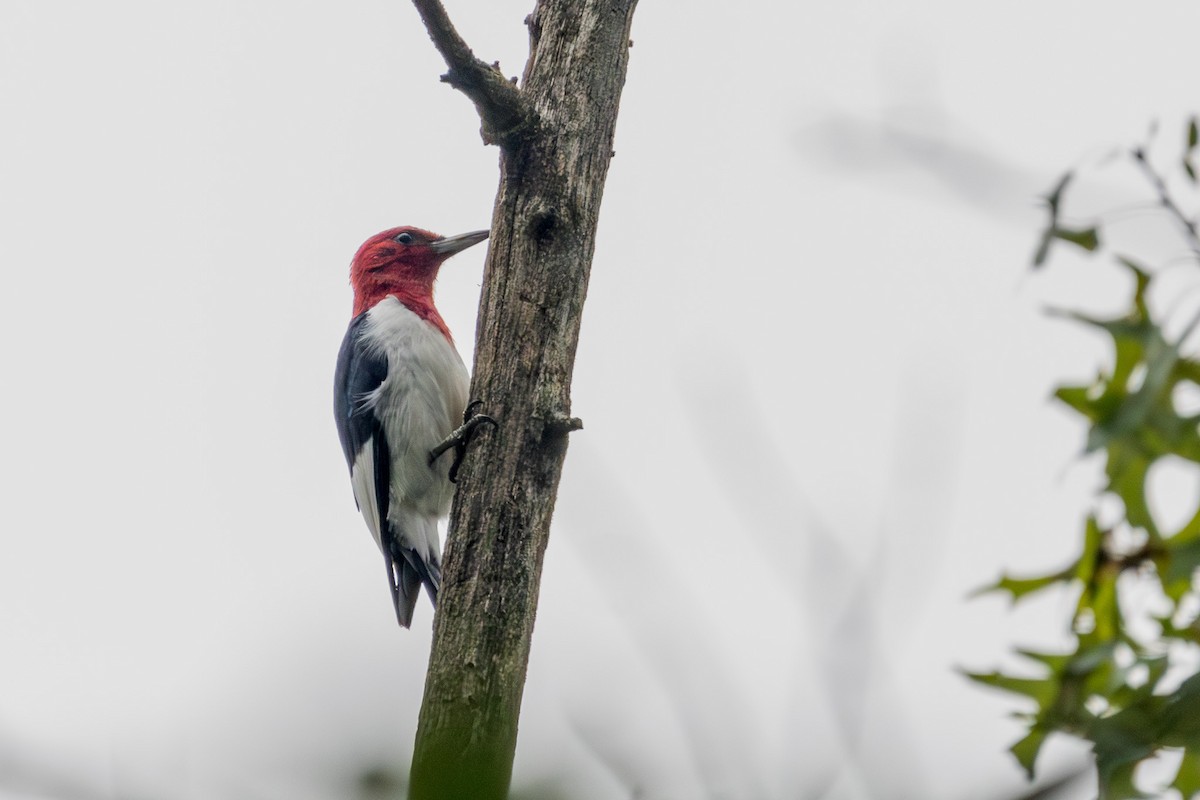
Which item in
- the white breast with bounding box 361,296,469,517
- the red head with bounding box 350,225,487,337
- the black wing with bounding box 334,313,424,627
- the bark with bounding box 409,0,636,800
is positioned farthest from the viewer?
the red head with bounding box 350,225,487,337

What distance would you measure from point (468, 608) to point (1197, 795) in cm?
173

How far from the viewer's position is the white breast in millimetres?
4871

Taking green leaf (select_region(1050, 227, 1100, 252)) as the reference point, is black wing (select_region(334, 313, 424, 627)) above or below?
above

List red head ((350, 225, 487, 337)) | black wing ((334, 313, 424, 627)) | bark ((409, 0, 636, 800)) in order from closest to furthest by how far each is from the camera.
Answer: bark ((409, 0, 636, 800)) < black wing ((334, 313, 424, 627)) < red head ((350, 225, 487, 337))

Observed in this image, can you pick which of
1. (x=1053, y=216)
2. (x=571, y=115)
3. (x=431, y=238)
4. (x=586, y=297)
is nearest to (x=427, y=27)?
(x=571, y=115)

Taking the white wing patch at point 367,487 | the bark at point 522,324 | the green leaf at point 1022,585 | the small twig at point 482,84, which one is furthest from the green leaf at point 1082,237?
the white wing patch at point 367,487

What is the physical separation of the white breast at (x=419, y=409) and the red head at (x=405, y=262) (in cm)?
64

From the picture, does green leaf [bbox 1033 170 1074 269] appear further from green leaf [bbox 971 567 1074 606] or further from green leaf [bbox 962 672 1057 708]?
green leaf [bbox 962 672 1057 708]

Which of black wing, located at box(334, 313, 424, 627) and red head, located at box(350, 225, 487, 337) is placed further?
red head, located at box(350, 225, 487, 337)

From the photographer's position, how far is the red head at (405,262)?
19.1 ft

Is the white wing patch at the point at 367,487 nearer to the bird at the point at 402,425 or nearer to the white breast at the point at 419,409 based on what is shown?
the bird at the point at 402,425

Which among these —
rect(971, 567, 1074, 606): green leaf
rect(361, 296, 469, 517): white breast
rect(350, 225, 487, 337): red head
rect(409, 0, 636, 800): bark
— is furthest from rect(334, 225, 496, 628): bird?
rect(971, 567, 1074, 606): green leaf

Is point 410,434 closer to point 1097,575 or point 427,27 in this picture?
point 427,27

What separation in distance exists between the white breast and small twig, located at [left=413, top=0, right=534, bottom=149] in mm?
1839
